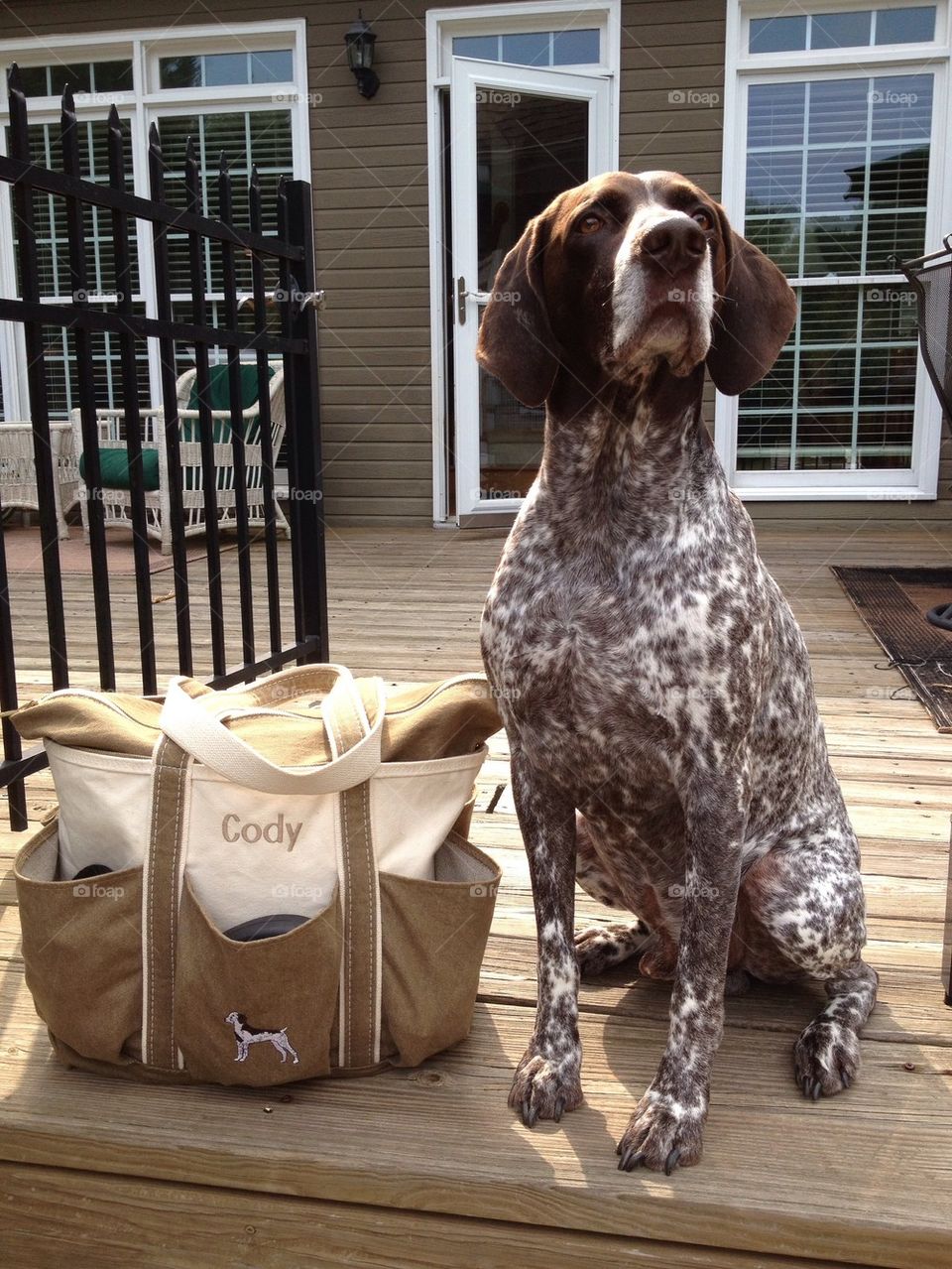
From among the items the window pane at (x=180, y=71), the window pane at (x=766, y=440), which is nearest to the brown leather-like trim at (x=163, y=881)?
the window pane at (x=766, y=440)

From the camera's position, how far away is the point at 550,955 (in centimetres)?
160

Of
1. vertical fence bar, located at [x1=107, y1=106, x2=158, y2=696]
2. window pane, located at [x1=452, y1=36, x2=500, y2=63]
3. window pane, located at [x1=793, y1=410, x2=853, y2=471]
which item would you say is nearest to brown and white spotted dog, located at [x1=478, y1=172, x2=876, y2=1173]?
vertical fence bar, located at [x1=107, y1=106, x2=158, y2=696]

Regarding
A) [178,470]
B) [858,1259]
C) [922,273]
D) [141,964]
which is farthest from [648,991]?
[922,273]

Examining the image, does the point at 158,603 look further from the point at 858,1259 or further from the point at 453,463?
the point at 858,1259

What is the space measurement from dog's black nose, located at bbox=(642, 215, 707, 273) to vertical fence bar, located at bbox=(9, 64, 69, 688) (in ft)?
3.69

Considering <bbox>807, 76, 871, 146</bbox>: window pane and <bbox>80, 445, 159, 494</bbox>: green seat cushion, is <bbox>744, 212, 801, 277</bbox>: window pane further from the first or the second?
<bbox>80, 445, 159, 494</bbox>: green seat cushion

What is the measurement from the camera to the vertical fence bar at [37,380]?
2.03 meters

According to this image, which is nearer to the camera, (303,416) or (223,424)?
(303,416)

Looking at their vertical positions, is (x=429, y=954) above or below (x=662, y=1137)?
above

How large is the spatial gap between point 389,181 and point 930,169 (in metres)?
3.15

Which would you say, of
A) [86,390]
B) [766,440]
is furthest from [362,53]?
[86,390]

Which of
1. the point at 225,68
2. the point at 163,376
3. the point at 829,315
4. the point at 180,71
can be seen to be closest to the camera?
the point at 163,376

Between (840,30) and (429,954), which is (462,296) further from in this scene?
(429,954)

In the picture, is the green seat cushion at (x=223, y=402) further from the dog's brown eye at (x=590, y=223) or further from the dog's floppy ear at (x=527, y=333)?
the dog's brown eye at (x=590, y=223)
